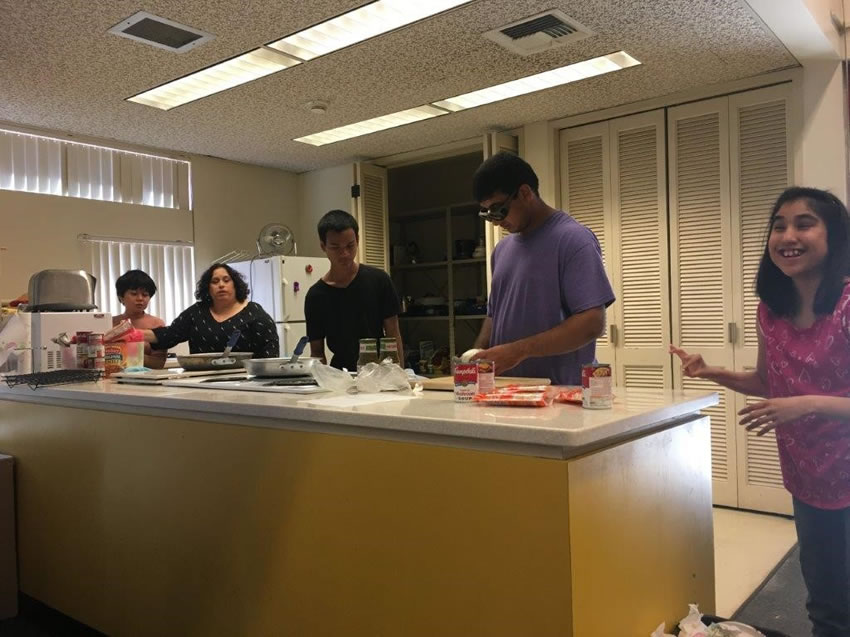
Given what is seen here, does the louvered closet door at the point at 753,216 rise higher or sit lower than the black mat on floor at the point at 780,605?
higher

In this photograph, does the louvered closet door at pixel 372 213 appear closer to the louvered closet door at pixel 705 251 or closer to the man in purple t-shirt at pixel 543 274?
the louvered closet door at pixel 705 251

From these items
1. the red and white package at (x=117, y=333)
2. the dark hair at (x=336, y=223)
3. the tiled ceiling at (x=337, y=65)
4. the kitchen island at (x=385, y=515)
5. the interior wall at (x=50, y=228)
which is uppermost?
the tiled ceiling at (x=337, y=65)

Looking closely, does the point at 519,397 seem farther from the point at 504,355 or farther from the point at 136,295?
the point at 136,295

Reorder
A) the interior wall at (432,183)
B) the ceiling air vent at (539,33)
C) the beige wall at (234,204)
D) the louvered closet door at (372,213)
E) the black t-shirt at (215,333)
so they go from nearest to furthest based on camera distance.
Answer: the ceiling air vent at (539,33) < the black t-shirt at (215,333) < the beige wall at (234,204) < the louvered closet door at (372,213) < the interior wall at (432,183)

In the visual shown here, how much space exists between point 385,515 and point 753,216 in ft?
10.4

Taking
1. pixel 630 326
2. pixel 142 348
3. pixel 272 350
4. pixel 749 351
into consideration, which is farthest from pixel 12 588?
pixel 749 351

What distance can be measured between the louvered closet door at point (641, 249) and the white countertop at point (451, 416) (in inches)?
101

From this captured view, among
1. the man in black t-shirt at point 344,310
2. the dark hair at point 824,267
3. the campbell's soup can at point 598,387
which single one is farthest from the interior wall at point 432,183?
the campbell's soup can at point 598,387

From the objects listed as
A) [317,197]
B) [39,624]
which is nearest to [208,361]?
[39,624]

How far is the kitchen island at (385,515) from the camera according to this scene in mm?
1168

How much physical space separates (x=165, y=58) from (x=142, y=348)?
1401mm

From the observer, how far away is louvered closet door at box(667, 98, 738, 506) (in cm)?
382

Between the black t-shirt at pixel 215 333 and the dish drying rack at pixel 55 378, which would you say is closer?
the dish drying rack at pixel 55 378

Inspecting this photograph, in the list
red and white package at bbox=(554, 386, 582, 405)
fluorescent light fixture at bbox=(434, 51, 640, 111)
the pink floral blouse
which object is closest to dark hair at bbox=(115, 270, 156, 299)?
fluorescent light fixture at bbox=(434, 51, 640, 111)
